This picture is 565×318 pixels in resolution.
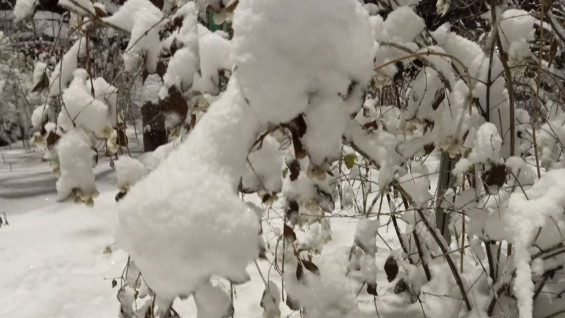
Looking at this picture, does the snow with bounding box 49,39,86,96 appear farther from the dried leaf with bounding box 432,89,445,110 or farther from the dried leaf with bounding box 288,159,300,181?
the dried leaf with bounding box 432,89,445,110

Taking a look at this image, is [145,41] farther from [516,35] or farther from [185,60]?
[516,35]

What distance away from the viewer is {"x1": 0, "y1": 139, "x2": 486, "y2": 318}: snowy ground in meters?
1.95

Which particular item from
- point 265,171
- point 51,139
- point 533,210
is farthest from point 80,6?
point 533,210

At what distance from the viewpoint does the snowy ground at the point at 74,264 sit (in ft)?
6.40

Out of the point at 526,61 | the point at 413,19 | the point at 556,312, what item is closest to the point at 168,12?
the point at 413,19

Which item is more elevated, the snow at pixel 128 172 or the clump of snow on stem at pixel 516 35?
the clump of snow on stem at pixel 516 35

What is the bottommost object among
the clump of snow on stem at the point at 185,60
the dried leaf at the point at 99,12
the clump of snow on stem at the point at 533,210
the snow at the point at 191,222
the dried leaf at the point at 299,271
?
the dried leaf at the point at 299,271

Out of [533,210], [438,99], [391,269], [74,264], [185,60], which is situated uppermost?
[185,60]

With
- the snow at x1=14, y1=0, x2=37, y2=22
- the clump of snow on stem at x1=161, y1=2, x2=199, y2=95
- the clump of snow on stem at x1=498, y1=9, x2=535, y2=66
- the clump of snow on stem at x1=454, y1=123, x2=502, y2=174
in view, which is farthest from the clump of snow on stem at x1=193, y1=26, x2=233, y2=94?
the clump of snow on stem at x1=498, y1=9, x2=535, y2=66

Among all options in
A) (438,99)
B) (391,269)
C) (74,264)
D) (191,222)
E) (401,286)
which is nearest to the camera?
(191,222)

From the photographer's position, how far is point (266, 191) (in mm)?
1104

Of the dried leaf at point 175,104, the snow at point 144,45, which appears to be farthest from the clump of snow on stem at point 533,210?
the snow at point 144,45

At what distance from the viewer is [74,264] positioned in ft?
7.83

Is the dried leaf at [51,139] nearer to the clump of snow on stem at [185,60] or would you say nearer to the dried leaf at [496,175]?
the clump of snow on stem at [185,60]
